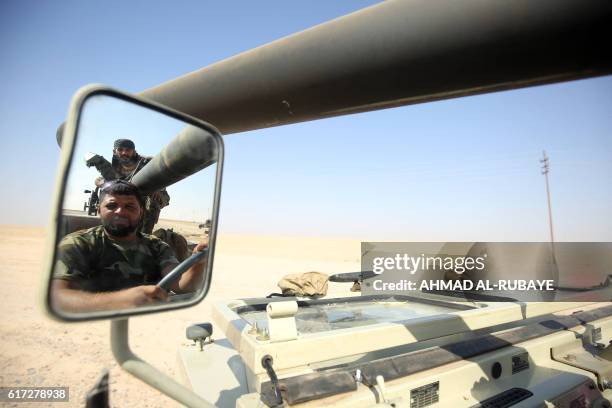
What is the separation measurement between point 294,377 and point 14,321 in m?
8.85

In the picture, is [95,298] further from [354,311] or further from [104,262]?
[354,311]

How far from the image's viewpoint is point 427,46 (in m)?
0.92

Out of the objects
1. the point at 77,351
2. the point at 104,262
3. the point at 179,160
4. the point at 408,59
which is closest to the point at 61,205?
the point at 104,262

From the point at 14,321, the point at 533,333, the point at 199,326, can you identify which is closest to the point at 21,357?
the point at 14,321

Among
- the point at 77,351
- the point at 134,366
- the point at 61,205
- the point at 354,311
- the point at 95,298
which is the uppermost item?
the point at 61,205

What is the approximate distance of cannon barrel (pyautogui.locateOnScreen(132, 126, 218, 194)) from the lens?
1.09 m

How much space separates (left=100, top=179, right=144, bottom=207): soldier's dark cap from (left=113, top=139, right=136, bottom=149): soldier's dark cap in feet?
0.32

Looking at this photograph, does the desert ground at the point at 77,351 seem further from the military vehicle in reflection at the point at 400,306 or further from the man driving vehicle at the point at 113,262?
the man driving vehicle at the point at 113,262

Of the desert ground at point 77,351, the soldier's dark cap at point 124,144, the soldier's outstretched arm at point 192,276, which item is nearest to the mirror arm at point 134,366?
the soldier's outstretched arm at point 192,276

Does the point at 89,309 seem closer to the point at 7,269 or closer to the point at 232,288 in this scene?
the point at 232,288

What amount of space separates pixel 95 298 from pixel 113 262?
0.10 metres

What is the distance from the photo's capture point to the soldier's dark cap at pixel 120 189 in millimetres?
1021

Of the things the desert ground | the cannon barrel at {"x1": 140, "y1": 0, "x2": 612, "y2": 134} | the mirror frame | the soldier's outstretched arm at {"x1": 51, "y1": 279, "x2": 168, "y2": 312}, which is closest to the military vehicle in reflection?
the cannon barrel at {"x1": 140, "y1": 0, "x2": 612, "y2": 134}

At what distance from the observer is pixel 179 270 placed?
44.7 inches
